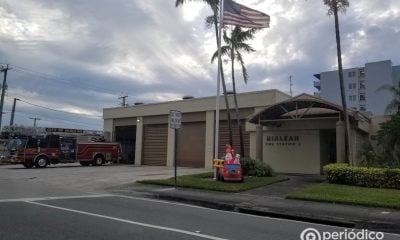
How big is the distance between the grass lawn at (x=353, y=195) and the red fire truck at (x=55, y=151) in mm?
24077

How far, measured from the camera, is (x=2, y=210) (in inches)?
420

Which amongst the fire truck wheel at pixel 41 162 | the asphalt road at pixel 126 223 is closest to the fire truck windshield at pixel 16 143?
the fire truck wheel at pixel 41 162

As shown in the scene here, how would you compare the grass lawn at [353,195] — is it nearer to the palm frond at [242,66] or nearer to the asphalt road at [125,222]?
the asphalt road at [125,222]

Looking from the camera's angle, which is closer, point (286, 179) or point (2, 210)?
point (2, 210)

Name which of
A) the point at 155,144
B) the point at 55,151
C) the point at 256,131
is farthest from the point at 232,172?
the point at 155,144

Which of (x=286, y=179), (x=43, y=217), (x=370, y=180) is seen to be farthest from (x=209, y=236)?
(x=286, y=179)

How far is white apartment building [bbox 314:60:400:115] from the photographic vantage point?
8119cm

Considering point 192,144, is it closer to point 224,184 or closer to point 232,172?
point 232,172

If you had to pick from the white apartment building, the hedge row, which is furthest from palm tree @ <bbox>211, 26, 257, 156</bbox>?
the white apartment building

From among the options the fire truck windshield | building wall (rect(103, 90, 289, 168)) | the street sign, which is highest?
building wall (rect(103, 90, 289, 168))

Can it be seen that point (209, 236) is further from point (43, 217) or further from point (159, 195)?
point (159, 195)

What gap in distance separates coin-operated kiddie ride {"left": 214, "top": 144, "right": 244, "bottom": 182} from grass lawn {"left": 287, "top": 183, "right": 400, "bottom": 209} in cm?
368

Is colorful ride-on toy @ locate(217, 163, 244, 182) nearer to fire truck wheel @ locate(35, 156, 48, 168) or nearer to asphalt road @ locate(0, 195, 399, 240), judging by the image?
asphalt road @ locate(0, 195, 399, 240)

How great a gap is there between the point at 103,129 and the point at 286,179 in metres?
27.9
